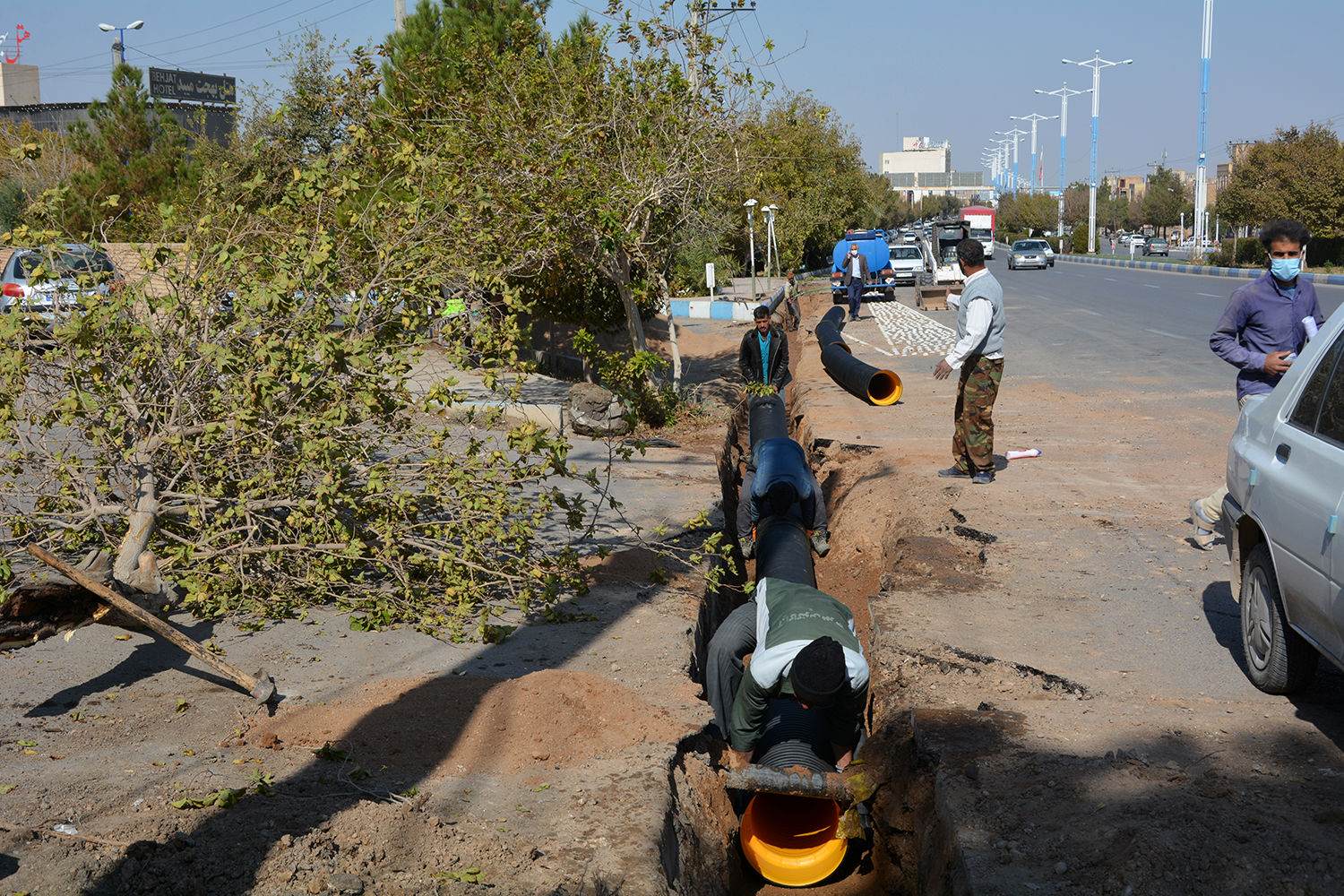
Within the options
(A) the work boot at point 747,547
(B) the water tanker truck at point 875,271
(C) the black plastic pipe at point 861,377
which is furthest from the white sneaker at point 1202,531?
(B) the water tanker truck at point 875,271

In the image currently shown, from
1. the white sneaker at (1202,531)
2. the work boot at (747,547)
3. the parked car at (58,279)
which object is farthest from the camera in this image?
the work boot at (747,547)

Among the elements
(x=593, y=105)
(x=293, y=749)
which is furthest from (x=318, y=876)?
(x=593, y=105)

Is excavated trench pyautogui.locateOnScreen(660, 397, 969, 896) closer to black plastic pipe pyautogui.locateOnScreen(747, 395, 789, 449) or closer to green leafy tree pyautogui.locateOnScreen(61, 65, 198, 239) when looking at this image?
black plastic pipe pyautogui.locateOnScreen(747, 395, 789, 449)

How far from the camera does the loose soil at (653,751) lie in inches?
132

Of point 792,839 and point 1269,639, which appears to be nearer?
point 1269,639

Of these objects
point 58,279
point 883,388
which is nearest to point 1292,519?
point 58,279

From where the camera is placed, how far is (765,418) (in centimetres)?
1123

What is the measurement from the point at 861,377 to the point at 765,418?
2397 millimetres

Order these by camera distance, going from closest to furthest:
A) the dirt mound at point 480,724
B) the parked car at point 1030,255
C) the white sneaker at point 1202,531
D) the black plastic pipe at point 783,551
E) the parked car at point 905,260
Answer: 1. the dirt mound at point 480,724
2. the white sneaker at point 1202,531
3. the black plastic pipe at point 783,551
4. the parked car at point 905,260
5. the parked car at point 1030,255

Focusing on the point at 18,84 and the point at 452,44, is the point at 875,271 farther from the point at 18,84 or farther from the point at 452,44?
the point at 18,84

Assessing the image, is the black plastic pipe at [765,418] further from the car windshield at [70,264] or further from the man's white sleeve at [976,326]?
the car windshield at [70,264]

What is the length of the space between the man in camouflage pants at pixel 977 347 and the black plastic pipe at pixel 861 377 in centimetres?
313

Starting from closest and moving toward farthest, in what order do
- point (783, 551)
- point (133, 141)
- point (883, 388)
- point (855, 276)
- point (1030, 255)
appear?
point (783, 551) < point (883, 388) < point (133, 141) < point (855, 276) < point (1030, 255)

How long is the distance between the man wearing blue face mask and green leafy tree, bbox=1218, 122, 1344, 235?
3993 cm
